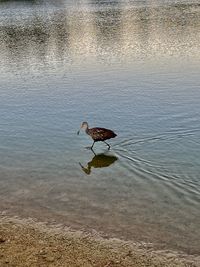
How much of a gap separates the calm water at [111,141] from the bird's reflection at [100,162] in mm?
44

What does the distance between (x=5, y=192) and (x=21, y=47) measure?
36.4m

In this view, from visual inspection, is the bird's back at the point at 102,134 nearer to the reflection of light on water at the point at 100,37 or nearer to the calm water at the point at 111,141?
the calm water at the point at 111,141

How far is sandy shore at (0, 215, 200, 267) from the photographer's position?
11.4 meters

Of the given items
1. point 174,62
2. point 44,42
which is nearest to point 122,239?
point 174,62

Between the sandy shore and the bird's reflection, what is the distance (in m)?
5.25

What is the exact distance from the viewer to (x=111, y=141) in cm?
2080

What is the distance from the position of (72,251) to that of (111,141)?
9.28m

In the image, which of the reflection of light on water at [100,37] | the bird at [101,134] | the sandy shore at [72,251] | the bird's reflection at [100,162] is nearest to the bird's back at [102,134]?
the bird at [101,134]

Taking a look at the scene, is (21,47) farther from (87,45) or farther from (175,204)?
(175,204)

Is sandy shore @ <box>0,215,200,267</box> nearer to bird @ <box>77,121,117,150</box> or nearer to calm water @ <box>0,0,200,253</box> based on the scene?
calm water @ <box>0,0,200,253</box>

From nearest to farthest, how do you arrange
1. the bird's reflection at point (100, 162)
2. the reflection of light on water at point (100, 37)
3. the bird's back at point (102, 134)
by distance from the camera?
the bird's reflection at point (100, 162), the bird's back at point (102, 134), the reflection of light on water at point (100, 37)

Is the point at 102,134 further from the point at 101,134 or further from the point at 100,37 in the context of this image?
the point at 100,37

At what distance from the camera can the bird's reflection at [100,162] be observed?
18.4 m

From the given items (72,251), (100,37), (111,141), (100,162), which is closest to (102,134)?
(111,141)
